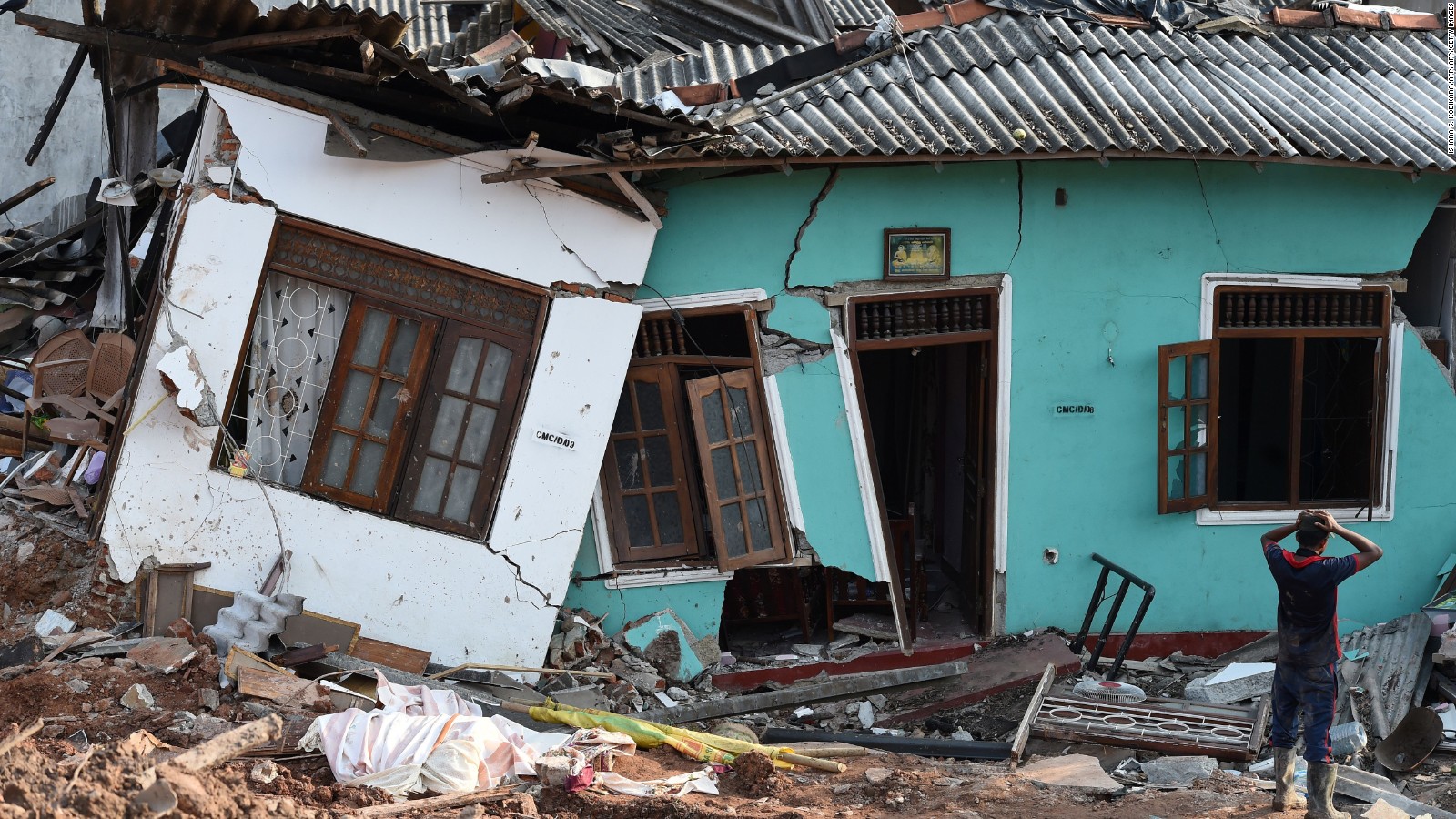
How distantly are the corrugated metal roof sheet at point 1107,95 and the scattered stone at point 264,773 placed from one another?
433cm

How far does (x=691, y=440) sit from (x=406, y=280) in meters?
2.13

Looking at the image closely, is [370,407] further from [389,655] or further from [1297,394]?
[1297,394]

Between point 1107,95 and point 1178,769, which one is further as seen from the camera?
point 1107,95

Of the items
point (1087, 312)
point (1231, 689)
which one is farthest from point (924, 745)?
point (1087, 312)

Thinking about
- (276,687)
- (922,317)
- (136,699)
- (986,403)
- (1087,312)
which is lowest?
(136,699)

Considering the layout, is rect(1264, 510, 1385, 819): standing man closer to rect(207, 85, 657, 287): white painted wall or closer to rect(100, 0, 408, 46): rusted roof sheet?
rect(207, 85, 657, 287): white painted wall

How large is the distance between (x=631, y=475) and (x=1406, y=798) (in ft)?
15.9

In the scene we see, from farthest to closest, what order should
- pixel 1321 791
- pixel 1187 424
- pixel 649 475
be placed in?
pixel 1187 424, pixel 649 475, pixel 1321 791

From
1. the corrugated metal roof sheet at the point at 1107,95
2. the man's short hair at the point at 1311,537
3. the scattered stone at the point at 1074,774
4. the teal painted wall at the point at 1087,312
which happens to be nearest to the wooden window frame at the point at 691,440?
the teal painted wall at the point at 1087,312

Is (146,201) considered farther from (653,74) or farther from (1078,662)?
(1078,662)

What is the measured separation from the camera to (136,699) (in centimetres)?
670

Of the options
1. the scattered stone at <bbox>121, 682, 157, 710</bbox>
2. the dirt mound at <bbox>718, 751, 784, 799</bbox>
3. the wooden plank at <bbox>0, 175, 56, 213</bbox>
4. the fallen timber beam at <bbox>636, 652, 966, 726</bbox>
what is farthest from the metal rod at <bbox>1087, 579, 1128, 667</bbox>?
the wooden plank at <bbox>0, 175, 56, 213</bbox>

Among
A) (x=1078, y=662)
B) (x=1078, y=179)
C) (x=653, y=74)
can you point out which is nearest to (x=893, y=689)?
(x=1078, y=662)

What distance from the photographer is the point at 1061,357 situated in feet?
30.2
